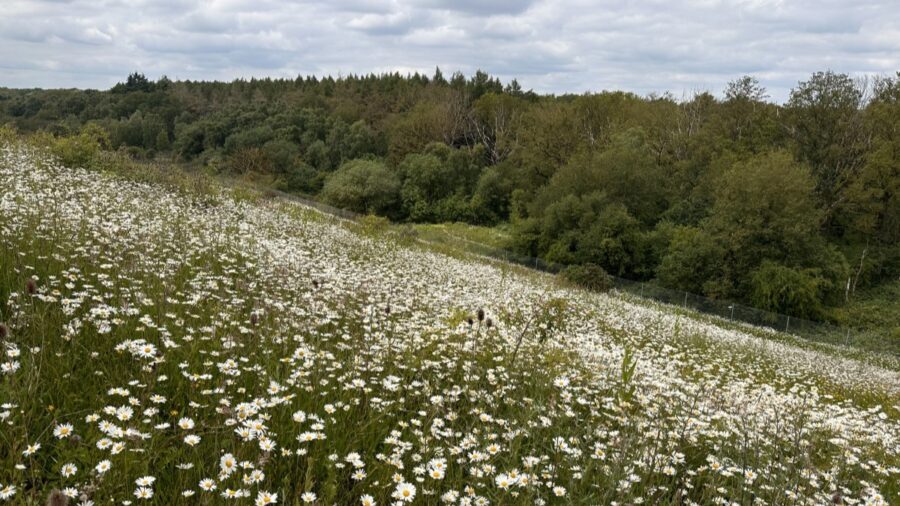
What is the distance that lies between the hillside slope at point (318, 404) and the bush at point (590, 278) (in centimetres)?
2237

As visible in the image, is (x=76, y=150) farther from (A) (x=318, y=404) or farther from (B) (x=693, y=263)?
(B) (x=693, y=263)

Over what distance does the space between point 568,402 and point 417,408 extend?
140 cm

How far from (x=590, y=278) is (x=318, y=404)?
94.4ft

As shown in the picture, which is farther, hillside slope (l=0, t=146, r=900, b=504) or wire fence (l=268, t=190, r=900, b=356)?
wire fence (l=268, t=190, r=900, b=356)

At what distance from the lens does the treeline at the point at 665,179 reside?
38406 millimetres

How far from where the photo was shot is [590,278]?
31.1 m

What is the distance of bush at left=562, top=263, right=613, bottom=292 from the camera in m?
30.6

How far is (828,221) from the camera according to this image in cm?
4822

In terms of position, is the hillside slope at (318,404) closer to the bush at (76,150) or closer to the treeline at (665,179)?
the bush at (76,150)

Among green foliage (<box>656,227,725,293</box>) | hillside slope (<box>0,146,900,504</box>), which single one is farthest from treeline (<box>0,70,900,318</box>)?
hillside slope (<box>0,146,900,504</box>)

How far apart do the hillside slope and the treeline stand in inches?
580

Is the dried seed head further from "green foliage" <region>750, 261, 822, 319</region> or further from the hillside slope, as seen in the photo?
"green foliage" <region>750, 261, 822, 319</region>

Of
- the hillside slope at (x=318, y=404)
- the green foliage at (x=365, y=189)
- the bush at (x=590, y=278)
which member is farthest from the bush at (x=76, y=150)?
the green foliage at (x=365, y=189)

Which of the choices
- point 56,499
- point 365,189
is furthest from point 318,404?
A: point 365,189
